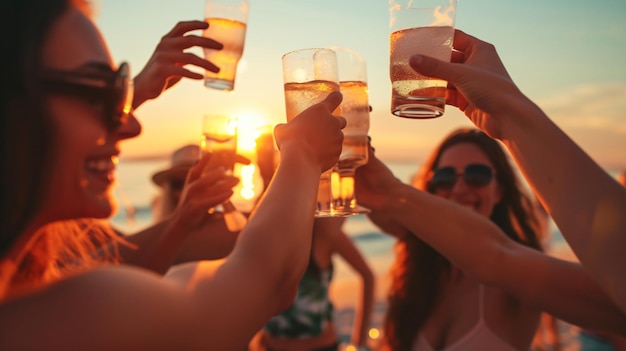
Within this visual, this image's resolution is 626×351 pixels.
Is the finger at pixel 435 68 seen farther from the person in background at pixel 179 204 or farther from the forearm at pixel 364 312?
the forearm at pixel 364 312

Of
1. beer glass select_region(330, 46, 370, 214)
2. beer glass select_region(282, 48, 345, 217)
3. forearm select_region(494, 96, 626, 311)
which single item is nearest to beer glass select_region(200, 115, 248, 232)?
beer glass select_region(330, 46, 370, 214)

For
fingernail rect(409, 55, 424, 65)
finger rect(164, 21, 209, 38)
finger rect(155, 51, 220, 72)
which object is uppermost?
finger rect(164, 21, 209, 38)

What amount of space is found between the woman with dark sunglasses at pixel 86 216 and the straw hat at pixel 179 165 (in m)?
4.03

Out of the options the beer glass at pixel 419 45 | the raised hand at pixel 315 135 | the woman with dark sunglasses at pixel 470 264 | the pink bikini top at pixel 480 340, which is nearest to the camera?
the raised hand at pixel 315 135

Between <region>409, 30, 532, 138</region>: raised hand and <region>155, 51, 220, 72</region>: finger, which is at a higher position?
<region>155, 51, 220, 72</region>: finger

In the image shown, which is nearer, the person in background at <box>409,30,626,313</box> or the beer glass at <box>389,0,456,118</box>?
the person in background at <box>409,30,626,313</box>

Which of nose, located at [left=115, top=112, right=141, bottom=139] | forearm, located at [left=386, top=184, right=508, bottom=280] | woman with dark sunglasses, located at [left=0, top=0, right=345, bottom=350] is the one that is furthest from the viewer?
forearm, located at [left=386, top=184, right=508, bottom=280]

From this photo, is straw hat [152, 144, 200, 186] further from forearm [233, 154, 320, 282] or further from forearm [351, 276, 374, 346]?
forearm [233, 154, 320, 282]

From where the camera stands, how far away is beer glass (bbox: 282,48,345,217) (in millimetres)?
2197

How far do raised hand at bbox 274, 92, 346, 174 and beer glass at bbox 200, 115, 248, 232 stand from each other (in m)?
1.27

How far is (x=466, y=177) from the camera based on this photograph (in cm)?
442

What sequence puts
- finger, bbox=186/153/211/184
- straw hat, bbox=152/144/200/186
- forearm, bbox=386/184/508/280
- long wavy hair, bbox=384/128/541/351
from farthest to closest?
straw hat, bbox=152/144/200/186
long wavy hair, bbox=384/128/541/351
finger, bbox=186/153/211/184
forearm, bbox=386/184/508/280

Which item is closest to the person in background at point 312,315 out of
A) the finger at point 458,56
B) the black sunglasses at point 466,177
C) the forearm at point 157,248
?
the black sunglasses at point 466,177

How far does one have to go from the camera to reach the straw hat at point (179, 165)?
5684 millimetres
